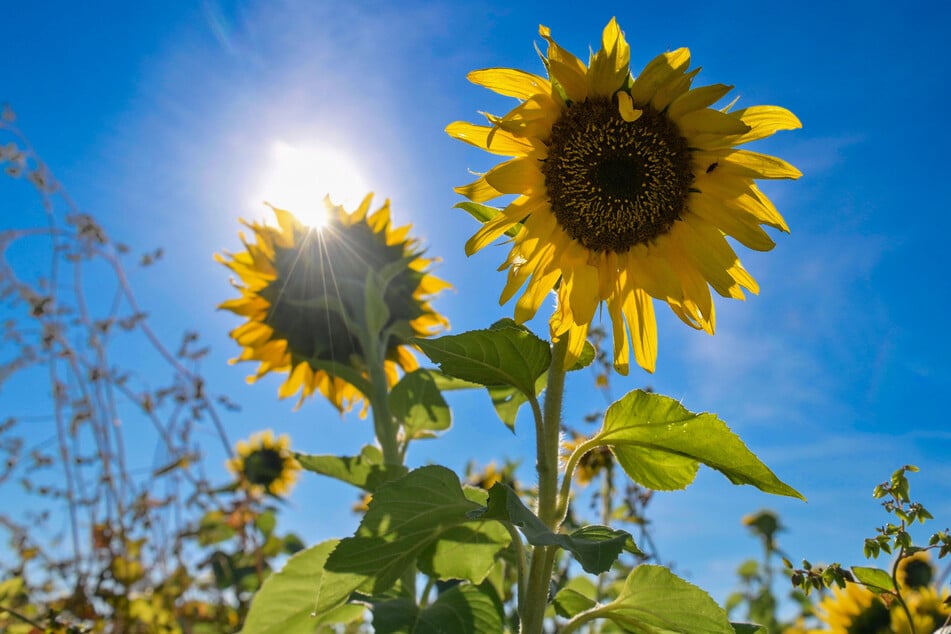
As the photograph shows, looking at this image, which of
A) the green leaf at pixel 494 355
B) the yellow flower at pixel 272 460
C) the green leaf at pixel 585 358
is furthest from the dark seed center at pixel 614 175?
the yellow flower at pixel 272 460

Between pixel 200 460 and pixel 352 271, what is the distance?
103 cm

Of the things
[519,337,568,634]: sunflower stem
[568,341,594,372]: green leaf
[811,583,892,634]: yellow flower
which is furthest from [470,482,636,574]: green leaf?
[811,583,892,634]: yellow flower

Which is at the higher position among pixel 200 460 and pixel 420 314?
pixel 420 314

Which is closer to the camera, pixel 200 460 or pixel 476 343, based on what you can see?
pixel 476 343

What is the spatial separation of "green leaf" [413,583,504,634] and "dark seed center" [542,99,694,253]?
2.78 feet

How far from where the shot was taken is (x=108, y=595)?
2516 mm

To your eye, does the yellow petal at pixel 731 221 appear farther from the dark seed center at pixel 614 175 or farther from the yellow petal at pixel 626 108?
the yellow petal at pixel 626 108

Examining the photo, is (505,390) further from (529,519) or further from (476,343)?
(529,519)

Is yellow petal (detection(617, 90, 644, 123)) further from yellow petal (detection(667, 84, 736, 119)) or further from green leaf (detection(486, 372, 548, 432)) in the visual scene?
green leaf (detection(486, 372, 548, 432))

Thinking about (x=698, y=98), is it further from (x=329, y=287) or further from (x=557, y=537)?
(x=329, y=287)

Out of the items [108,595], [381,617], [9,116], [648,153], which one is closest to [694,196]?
[648,153]

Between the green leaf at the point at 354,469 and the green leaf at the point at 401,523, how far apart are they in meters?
0.47

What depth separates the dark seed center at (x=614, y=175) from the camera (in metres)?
1.81

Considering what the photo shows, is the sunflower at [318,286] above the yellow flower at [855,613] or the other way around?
above
